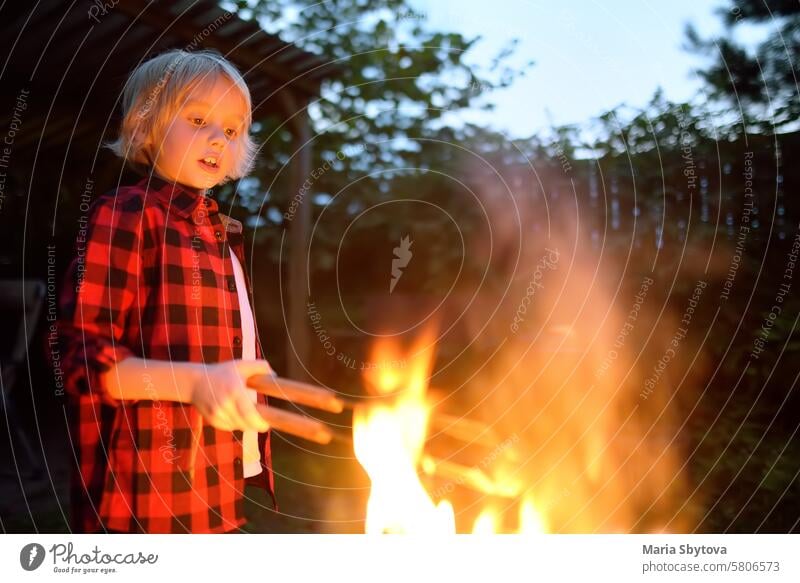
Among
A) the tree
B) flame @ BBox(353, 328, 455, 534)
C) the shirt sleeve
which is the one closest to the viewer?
the shirt sleeve

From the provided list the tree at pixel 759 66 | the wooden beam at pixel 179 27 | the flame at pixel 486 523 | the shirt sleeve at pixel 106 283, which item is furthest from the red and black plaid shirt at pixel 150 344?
the tree at pixel 759 66

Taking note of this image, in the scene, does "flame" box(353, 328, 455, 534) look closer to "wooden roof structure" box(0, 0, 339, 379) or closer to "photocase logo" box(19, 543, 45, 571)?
"wooden roof structure" box(0, 0, 339, 379)

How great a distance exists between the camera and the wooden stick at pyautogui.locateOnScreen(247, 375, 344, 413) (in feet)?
3.89

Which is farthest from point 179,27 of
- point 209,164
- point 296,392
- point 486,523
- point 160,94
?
point 486,523

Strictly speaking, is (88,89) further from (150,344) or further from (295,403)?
(295,403)

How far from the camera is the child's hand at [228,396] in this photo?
1121mm

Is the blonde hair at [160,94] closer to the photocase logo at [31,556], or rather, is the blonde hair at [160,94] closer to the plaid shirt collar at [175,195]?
the plaid shirt collar at [175,195]

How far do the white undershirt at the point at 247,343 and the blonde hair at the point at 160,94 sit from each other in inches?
8.0

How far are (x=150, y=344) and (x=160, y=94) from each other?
0.42 meters

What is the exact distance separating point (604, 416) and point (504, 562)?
383 mm

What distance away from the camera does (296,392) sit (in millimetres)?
1253

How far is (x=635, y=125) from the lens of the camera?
56.4 inches

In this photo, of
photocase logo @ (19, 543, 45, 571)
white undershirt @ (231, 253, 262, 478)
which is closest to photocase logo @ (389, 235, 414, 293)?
white undershirt @ (231, 253, 262, 478)

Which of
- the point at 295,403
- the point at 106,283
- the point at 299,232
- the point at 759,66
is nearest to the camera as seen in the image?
the point at 106,283
